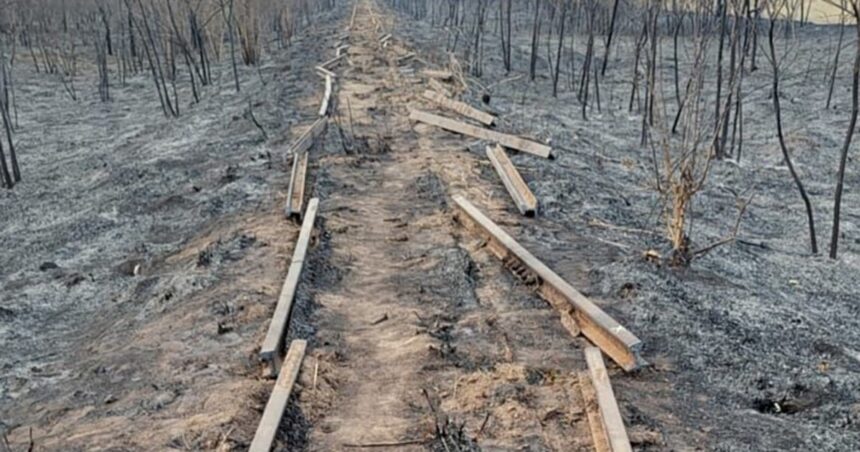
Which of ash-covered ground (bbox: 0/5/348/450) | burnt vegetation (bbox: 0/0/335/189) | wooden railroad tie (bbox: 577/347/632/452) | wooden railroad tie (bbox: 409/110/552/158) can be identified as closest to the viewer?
wooden railroad tie (bbox: 577/347/632/452)

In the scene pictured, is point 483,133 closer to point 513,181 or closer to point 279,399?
point 513,181

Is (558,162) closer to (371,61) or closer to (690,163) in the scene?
(690,163)

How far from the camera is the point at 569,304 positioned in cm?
596

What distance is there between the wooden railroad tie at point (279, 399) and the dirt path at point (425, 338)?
106 mm

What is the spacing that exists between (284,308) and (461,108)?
8933 mm

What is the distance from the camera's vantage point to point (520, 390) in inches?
191

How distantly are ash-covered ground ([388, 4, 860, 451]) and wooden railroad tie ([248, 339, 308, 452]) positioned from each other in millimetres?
1990

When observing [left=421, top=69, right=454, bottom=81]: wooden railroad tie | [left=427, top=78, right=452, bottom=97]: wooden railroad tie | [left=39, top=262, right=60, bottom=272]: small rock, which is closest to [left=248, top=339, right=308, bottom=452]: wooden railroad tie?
[left=39, top=262, right=60, bottom=272]: small rock

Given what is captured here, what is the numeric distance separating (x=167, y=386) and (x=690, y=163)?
15.5ft

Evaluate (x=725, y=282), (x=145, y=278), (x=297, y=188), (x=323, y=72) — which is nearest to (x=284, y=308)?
(x=145, y=278)

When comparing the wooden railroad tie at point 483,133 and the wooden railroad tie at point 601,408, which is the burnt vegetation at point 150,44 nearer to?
the wooden railroad tie at point 483,133

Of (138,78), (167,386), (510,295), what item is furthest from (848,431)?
(138,78)

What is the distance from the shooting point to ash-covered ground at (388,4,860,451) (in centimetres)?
479

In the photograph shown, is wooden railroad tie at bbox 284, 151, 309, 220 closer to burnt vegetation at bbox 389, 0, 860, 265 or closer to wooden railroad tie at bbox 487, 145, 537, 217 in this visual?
wooden railroad tie at bbox 487, 145, 537, 217
